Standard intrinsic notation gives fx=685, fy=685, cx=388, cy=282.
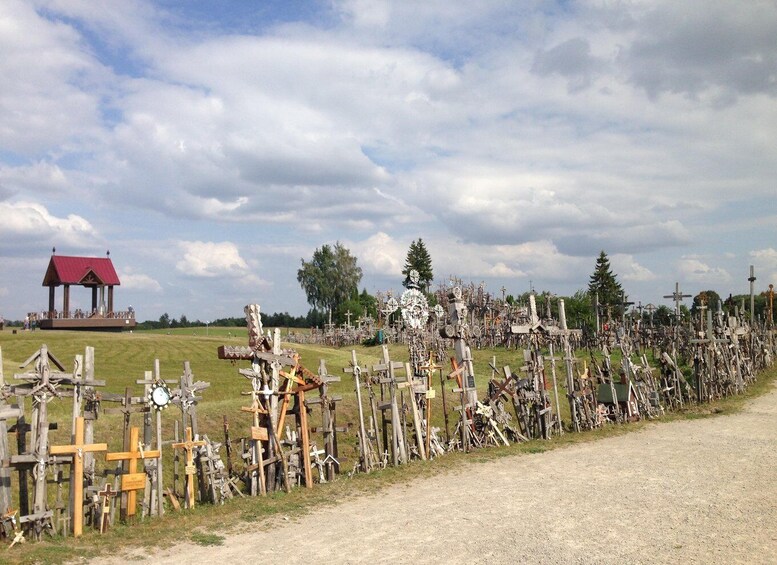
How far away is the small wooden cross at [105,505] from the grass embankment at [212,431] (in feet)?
0.61

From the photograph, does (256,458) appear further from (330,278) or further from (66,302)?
(330,278)

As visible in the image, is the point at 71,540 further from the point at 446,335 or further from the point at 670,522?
the point at 446,335

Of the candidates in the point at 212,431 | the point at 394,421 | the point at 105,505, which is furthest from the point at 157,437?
the point at 212,431

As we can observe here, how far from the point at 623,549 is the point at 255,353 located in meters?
7.84

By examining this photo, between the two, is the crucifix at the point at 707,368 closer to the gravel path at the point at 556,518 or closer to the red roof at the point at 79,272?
the gravel path at the point at 556,518

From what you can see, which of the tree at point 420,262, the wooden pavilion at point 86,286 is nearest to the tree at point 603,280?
A: the tree at point 420,262

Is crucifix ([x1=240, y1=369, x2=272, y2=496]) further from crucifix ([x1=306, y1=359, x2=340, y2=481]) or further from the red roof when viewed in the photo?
the red roof

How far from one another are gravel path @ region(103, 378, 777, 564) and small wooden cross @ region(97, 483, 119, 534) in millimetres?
1632

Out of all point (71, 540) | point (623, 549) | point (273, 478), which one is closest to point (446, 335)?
point (273, 478)

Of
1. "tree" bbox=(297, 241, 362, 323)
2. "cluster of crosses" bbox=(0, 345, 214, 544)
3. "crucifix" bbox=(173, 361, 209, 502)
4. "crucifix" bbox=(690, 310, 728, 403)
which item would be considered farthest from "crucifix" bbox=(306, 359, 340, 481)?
"tree" bbox=(297, 241, 362, 323)

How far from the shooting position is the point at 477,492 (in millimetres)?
13930

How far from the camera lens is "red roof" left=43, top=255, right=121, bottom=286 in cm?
6062

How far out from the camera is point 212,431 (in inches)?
787

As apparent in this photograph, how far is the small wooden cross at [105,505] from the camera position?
446 inches
